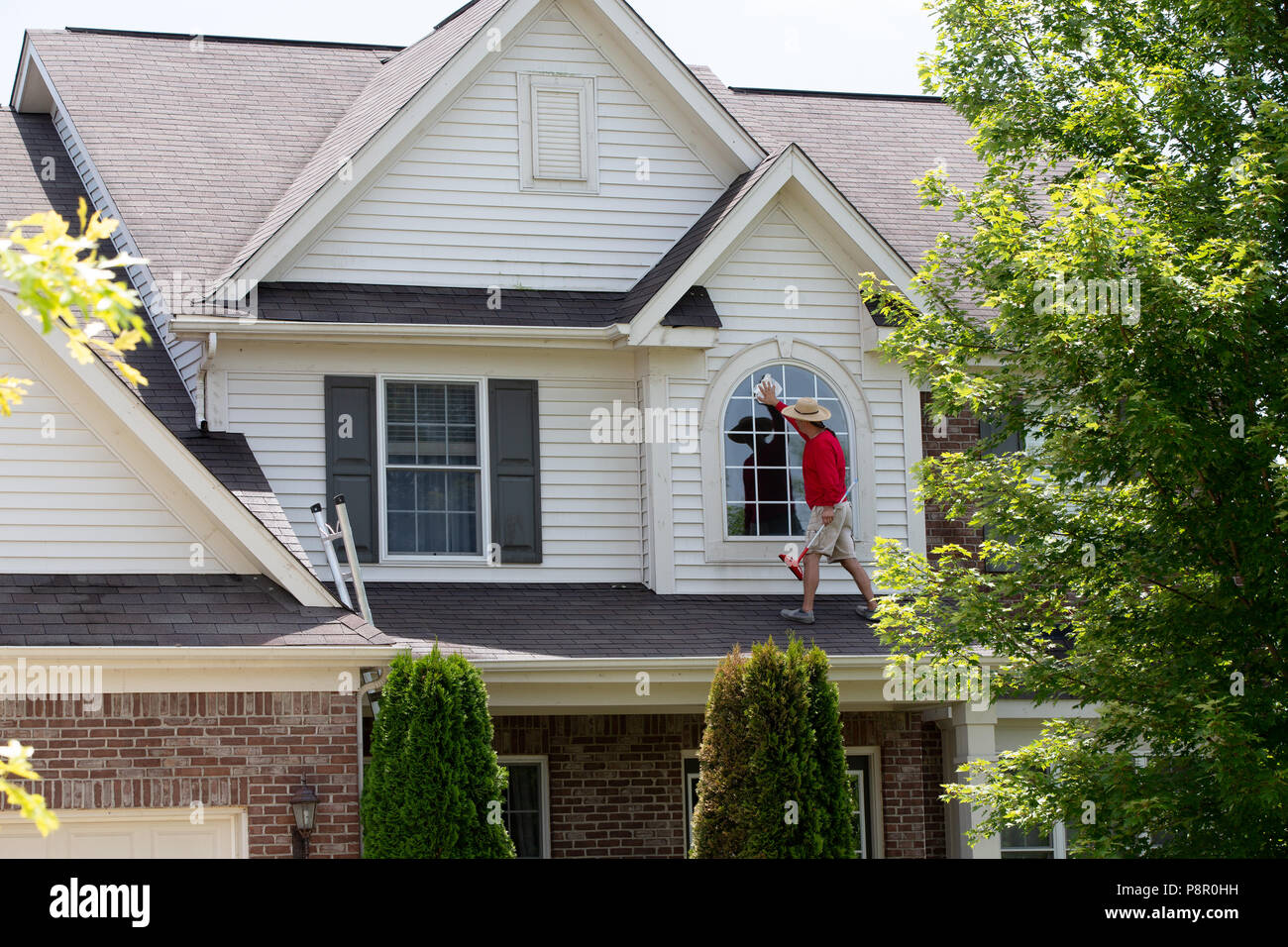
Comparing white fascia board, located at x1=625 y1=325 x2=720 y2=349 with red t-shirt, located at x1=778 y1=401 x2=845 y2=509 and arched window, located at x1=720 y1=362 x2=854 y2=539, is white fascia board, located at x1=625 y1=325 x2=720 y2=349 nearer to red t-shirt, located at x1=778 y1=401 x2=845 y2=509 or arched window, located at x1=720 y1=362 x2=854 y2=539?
arched window, located at x1=720 y1=362 x2=854 y2=539

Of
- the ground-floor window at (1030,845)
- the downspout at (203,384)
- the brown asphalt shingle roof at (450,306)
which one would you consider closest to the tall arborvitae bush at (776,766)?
the ground-floor window at (1030,845)

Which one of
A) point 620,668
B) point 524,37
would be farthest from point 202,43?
point 620,668

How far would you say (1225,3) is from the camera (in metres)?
10.3

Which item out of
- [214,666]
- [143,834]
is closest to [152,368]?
[214,666]

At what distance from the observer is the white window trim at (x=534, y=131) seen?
591 inches

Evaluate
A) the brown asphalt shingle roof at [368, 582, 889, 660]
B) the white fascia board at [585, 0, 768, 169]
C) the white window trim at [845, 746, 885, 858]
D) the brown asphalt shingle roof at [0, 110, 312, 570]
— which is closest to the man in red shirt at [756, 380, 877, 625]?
the brown asphalt shingle roof at [368, 582, 889, 660]

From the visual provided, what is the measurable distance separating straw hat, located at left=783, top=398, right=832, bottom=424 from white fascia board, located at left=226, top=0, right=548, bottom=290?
4.10 m

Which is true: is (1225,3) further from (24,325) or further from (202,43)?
(202,43)

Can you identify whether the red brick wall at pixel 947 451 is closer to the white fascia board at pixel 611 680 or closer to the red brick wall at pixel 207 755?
the white fascia board at pixel 611 680

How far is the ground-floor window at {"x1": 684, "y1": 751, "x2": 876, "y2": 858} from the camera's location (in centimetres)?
1427

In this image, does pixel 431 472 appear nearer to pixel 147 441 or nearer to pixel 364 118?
pixel 147 441

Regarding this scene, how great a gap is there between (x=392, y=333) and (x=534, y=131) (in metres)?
2.52

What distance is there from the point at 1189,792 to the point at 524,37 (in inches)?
367

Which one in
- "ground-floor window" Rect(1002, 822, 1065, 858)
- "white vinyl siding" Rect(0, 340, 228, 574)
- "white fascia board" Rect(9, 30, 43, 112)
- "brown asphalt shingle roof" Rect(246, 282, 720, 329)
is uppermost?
"white fascia board" Rect(9, 30, 43, 112)
